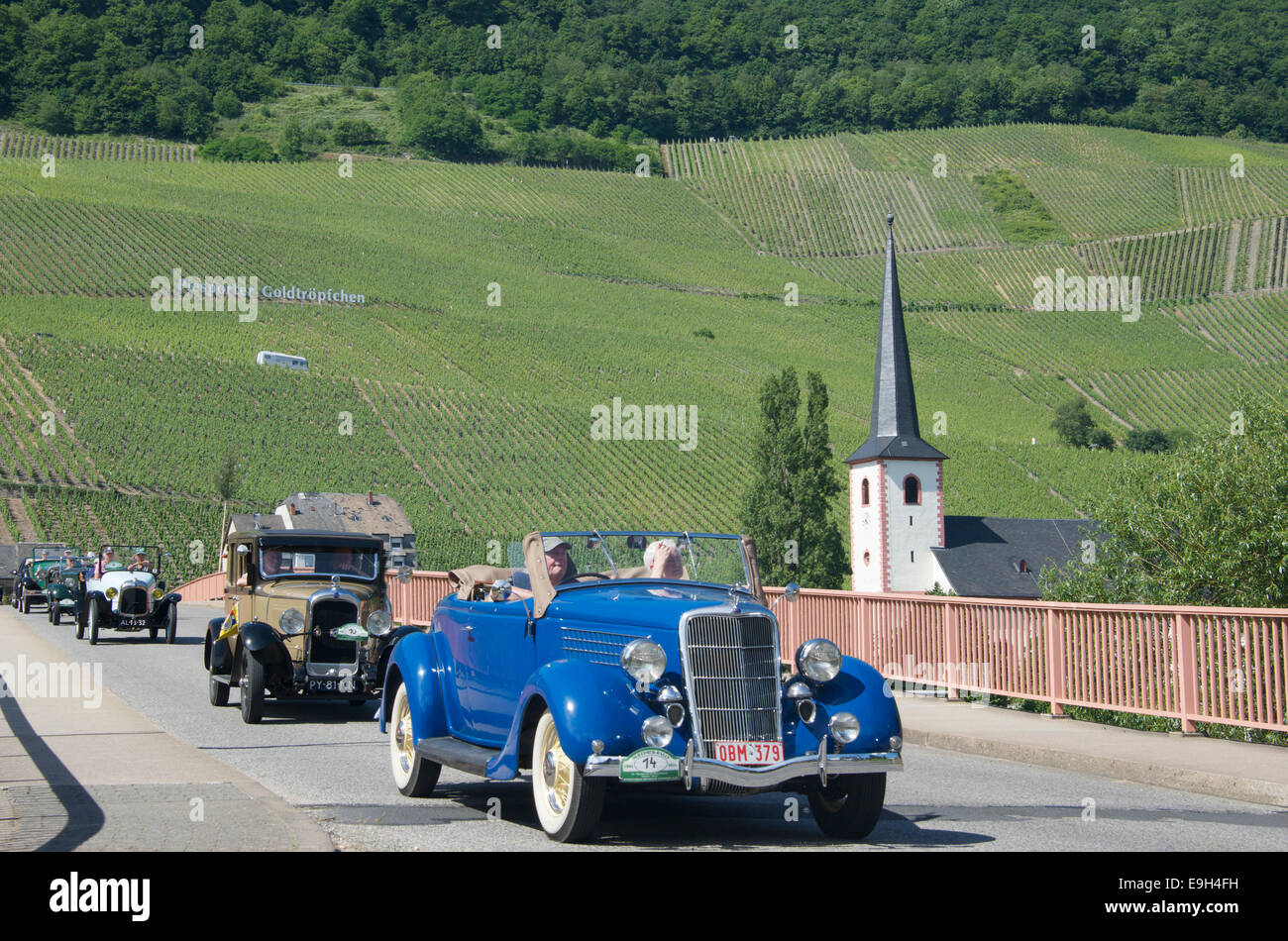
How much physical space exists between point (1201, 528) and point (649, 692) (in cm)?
1268

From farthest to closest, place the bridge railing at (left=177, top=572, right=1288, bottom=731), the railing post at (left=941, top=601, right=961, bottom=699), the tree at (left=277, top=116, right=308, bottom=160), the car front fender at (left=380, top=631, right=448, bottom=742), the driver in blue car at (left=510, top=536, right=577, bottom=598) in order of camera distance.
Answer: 1. the tree at (left=277, top=116, right=308, bottom=160)
2. the railing post at (left=941, top=601, right=961, bottom=699)
3. the bridge railing at (left=177, top=572, right=1288, bottom=731)
4. the car front fender at (left=380, top=631, right=448, bottom=742)
5. the driver in blue car at (left=510, top=536, right=577, bottom=598)

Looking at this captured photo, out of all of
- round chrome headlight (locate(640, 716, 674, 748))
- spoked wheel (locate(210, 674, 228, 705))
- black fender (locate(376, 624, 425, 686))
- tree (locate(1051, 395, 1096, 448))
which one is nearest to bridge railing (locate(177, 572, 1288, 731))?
round chrome headlight (locate(640, 716, 674, 748))

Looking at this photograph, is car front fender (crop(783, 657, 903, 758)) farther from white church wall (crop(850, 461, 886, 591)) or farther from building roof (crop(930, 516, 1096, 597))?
white church wall (crop(850, 461, 886, 591))

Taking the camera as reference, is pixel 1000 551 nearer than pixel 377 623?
No

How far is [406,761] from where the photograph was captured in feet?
32.5

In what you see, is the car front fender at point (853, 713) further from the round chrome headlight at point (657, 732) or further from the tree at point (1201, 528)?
the tree at point (1201, 528)

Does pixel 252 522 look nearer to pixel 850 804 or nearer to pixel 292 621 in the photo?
pixel 292 621

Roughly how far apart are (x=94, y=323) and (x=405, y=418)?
23629 mm

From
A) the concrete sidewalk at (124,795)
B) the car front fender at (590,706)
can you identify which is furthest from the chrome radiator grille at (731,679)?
the concrete sidewalk at (124,795)

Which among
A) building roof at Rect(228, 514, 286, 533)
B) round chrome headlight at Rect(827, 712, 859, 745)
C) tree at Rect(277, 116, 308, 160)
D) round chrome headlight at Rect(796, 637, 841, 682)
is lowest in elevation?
round chrome headlight at Rect(827, 712, 859, 745)

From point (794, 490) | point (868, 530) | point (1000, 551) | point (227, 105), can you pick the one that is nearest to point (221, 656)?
point (794, 490)

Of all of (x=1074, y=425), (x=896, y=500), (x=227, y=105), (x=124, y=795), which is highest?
(x=227, y=105)

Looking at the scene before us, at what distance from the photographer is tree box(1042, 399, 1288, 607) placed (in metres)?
16.9
